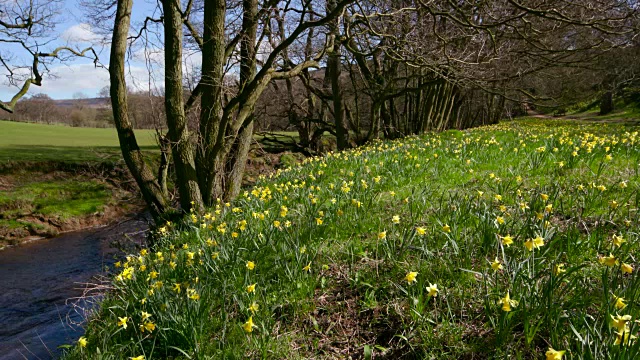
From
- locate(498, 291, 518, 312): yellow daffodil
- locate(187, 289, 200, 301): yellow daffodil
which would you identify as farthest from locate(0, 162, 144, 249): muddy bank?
locate(498, 291, 518, 312): yellow daffodil

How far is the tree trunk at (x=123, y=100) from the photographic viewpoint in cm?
751

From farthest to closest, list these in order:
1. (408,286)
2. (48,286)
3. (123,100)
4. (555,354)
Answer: (48,286) → (123,100) → (408,286) → (555,354)

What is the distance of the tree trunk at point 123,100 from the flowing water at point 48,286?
986 millimetres

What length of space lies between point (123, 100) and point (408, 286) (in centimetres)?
700

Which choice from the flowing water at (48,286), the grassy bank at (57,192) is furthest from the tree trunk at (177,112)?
the grassy bank at (57,192)

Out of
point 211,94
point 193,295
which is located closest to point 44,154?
point 211,94

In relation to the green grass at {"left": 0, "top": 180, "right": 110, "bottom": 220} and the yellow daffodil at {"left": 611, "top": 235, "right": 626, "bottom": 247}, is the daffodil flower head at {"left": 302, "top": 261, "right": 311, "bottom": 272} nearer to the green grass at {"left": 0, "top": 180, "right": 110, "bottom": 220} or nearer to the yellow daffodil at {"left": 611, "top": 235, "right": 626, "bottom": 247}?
the yellow daffodil at {"left": 611, "top": 235, "right": 626, "bottom": 247}

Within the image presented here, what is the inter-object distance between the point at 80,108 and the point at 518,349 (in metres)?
59.4

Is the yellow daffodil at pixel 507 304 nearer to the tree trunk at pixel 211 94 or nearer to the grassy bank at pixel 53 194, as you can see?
the tree trunk at pixel 211 94

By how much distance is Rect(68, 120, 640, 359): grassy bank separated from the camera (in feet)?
6.15

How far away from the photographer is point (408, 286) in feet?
7.64

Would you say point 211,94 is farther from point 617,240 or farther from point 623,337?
point 623,337

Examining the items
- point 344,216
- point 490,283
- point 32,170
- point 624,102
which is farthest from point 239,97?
point 624,102

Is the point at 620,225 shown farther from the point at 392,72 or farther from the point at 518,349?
the point at 392,72
